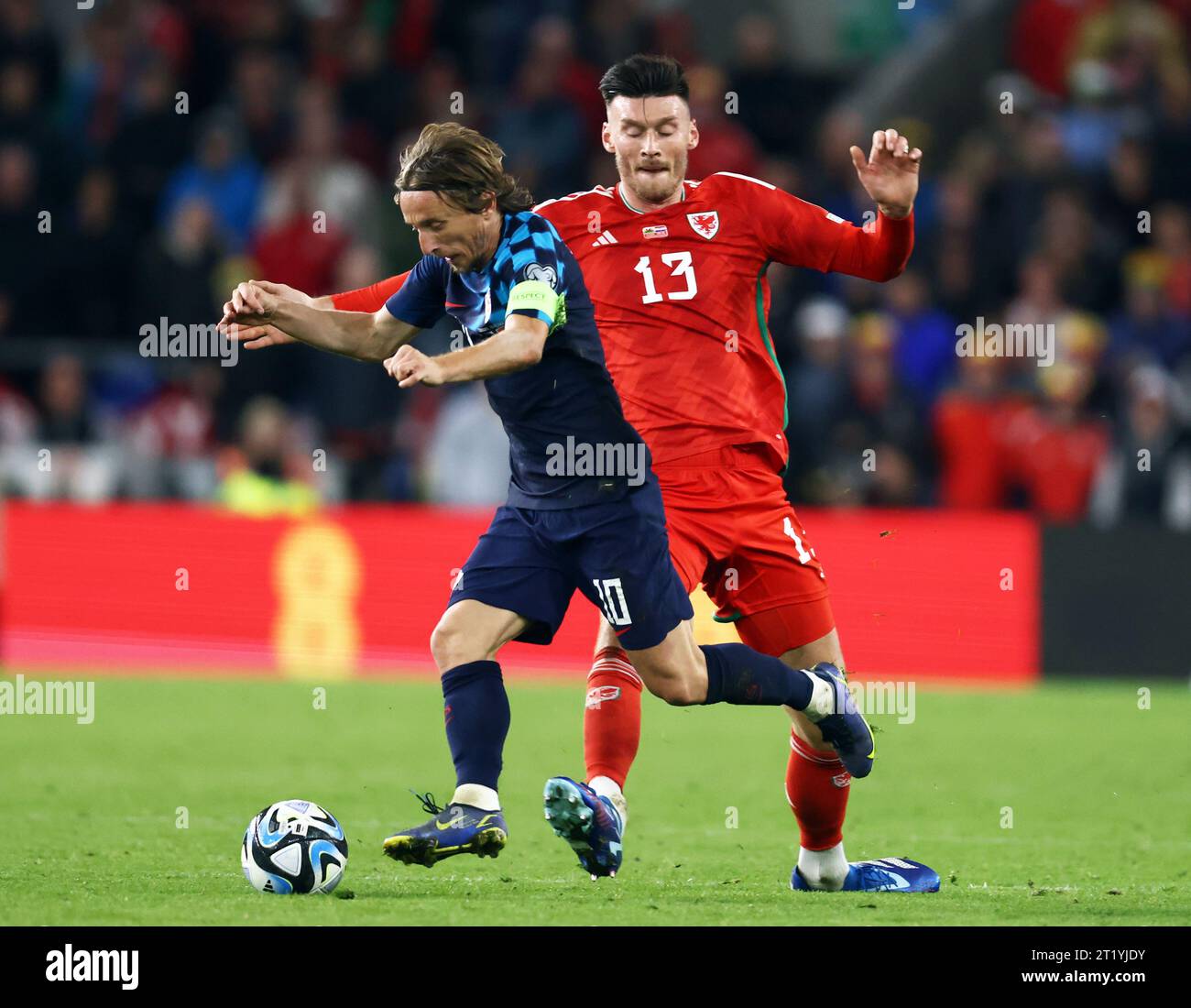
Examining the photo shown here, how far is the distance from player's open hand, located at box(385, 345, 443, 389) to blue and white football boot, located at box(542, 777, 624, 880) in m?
1.23

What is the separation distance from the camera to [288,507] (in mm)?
15391

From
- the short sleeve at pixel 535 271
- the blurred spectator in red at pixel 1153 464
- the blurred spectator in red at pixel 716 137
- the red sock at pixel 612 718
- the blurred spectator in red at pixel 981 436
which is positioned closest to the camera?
the short sleeve at pixel 535 271

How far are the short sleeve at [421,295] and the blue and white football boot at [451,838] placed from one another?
1557 millimetres

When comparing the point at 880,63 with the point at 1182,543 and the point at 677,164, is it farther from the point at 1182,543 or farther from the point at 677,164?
the point at 677,164

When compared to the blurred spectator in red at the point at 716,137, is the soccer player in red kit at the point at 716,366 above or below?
below

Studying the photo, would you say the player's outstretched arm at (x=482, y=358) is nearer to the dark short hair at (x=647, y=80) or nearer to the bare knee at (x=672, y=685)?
the bare knee at (x=672, y=685)

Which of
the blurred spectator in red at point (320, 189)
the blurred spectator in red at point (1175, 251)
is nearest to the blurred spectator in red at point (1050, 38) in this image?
the blurred spectator in red at point (1175, 251)

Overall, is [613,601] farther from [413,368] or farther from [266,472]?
[266,472]

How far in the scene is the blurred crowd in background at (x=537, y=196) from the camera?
47.9 feet

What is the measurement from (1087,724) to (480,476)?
512 centimetres

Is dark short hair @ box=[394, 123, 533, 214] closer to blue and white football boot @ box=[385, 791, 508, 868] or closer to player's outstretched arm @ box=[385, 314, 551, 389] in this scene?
player's outstretched arm @ box=[385, 314, 551, 389]

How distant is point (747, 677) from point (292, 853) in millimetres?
1454

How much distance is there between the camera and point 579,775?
9.73m

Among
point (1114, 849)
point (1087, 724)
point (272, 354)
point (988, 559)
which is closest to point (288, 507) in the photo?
point (272, 354)
